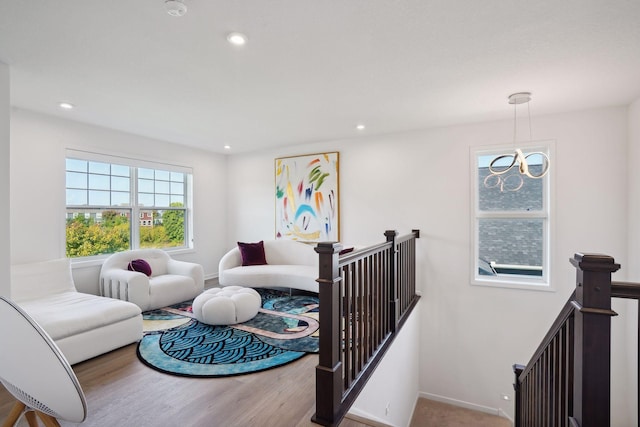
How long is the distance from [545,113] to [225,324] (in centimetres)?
432

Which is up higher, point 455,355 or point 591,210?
point 591,210

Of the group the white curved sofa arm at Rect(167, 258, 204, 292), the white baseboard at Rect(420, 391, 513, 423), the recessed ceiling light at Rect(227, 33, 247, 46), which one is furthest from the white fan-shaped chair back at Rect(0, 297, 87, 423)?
the white baseboard at Rect(420, 391, 513, 423)

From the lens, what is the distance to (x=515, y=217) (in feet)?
12.9

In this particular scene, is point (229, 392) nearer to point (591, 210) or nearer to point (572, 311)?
point (572, 311)

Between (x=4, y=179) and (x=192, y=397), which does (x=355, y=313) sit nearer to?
(x=192, y=397)

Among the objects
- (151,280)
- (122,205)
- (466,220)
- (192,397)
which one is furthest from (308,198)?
(192,397)

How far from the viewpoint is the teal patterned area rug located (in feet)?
8.49

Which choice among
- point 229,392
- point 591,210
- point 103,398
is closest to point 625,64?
point 591,210

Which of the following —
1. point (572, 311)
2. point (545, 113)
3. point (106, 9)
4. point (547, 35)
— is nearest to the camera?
point (572, 311)

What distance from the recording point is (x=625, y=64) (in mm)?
2436

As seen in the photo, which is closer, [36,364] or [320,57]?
[36,364]

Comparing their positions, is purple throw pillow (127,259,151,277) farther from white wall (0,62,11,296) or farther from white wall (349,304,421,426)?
white wall (349,304,421,426)

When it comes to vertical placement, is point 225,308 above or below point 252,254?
below

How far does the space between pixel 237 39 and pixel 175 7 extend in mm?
434
